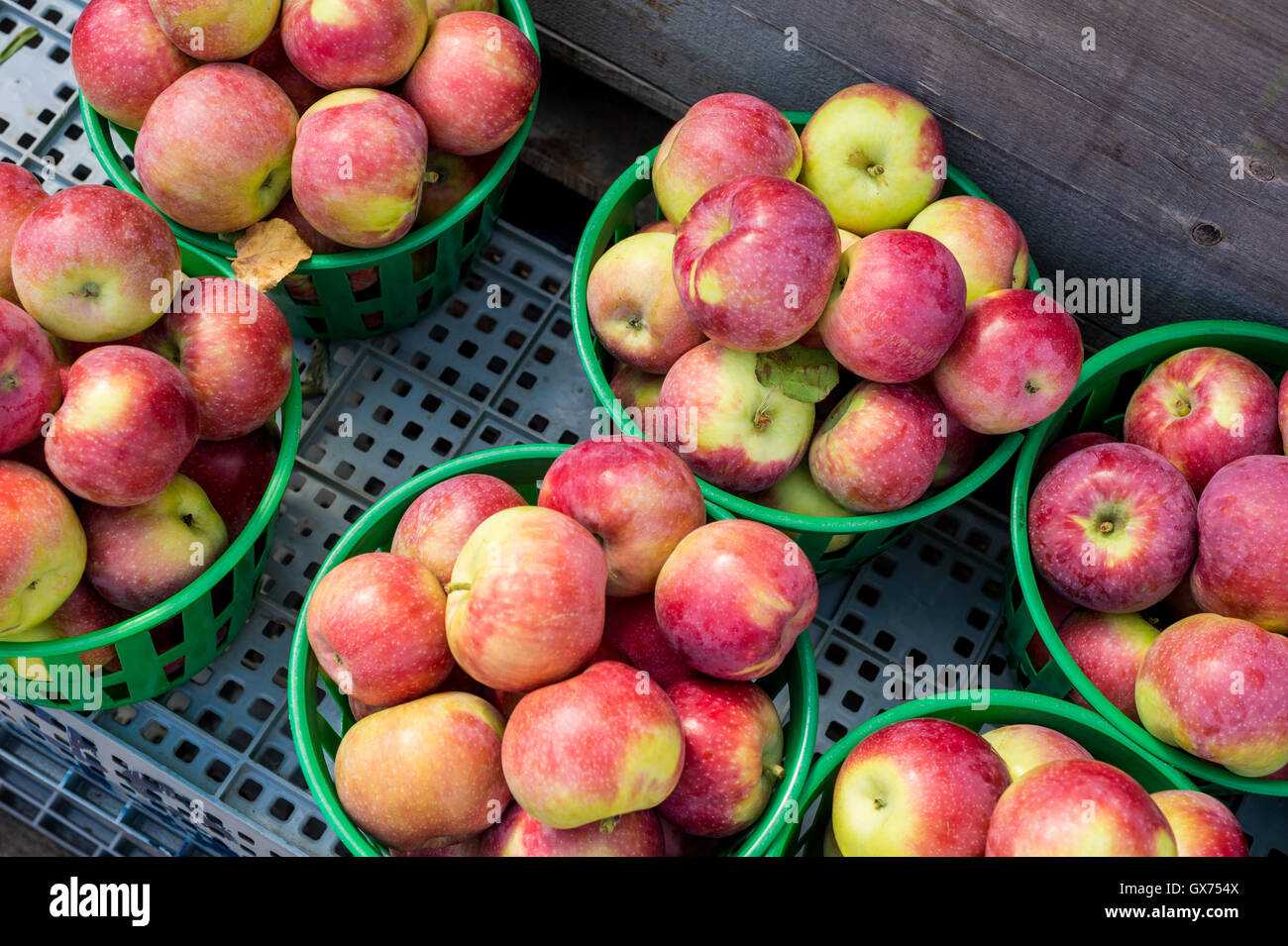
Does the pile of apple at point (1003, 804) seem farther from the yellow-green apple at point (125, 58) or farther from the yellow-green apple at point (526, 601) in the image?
the yellow-green apple at point (125, 58)

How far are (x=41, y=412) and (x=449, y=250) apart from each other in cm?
62

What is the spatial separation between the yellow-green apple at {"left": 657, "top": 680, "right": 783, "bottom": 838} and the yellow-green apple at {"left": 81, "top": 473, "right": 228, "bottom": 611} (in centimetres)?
61

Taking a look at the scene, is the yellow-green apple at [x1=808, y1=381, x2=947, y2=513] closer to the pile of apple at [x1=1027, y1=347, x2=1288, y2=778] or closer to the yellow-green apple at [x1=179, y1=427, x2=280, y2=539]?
the pile of apple at [x1=1027, y1=347, x2=1288, y2=778]

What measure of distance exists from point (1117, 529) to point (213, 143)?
4.07 ft

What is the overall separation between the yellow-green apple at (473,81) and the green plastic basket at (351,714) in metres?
0.49

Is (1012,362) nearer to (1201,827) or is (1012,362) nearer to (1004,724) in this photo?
(1004,724)

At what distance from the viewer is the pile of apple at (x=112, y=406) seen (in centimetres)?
133

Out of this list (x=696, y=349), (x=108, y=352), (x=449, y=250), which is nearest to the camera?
(x=108, y=352)

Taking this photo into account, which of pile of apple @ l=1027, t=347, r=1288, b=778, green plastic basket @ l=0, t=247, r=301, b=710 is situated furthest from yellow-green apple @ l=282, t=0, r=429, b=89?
pile of apple @ l=1027, t=347, r=1288, b=778

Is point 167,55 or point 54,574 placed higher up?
point 167,55
